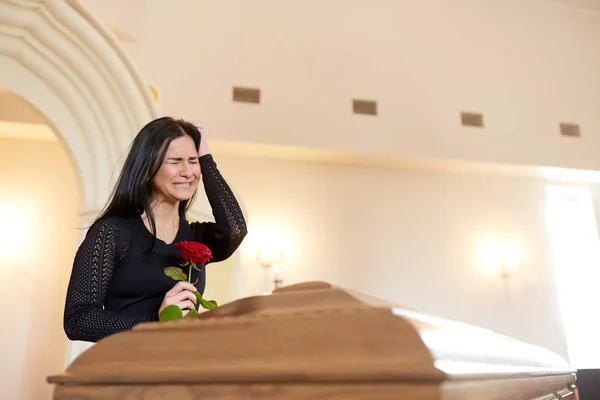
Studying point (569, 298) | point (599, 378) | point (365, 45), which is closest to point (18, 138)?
point (365, 45)

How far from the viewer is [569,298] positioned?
765cm

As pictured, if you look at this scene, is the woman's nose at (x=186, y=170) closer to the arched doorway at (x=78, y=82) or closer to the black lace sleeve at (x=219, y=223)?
the black lace sleeve at (x=219, y=223)

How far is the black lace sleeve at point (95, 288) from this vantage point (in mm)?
1213

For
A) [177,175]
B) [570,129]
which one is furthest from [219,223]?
[570,129]

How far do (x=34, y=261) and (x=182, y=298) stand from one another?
17.9 ft

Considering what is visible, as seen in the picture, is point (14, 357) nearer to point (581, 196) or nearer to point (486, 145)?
point (486, 145)

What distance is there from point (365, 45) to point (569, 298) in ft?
13.7

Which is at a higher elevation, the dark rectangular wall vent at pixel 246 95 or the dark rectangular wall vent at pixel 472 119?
the dark rectangular wall vent at pixel 246 95

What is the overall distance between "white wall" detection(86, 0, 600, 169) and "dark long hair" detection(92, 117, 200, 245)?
5184 mm

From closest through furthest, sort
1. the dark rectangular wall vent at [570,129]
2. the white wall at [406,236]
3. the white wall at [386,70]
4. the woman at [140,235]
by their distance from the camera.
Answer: the woman at [140,235], the white wall at [386,70], the white wall at [406,236], the dark rectangular wall vent at [570,129]

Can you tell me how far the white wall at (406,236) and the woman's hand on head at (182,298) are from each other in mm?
5576

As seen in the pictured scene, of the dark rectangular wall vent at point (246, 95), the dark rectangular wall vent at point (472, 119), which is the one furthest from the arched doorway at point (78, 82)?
the dark rectangular wall vent at point (472, 119)

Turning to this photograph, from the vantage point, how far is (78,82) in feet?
13.9

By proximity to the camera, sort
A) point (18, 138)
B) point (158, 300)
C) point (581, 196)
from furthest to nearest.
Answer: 1. point (581, 196)
2. point (18, 138)
3. point (158, 300)
